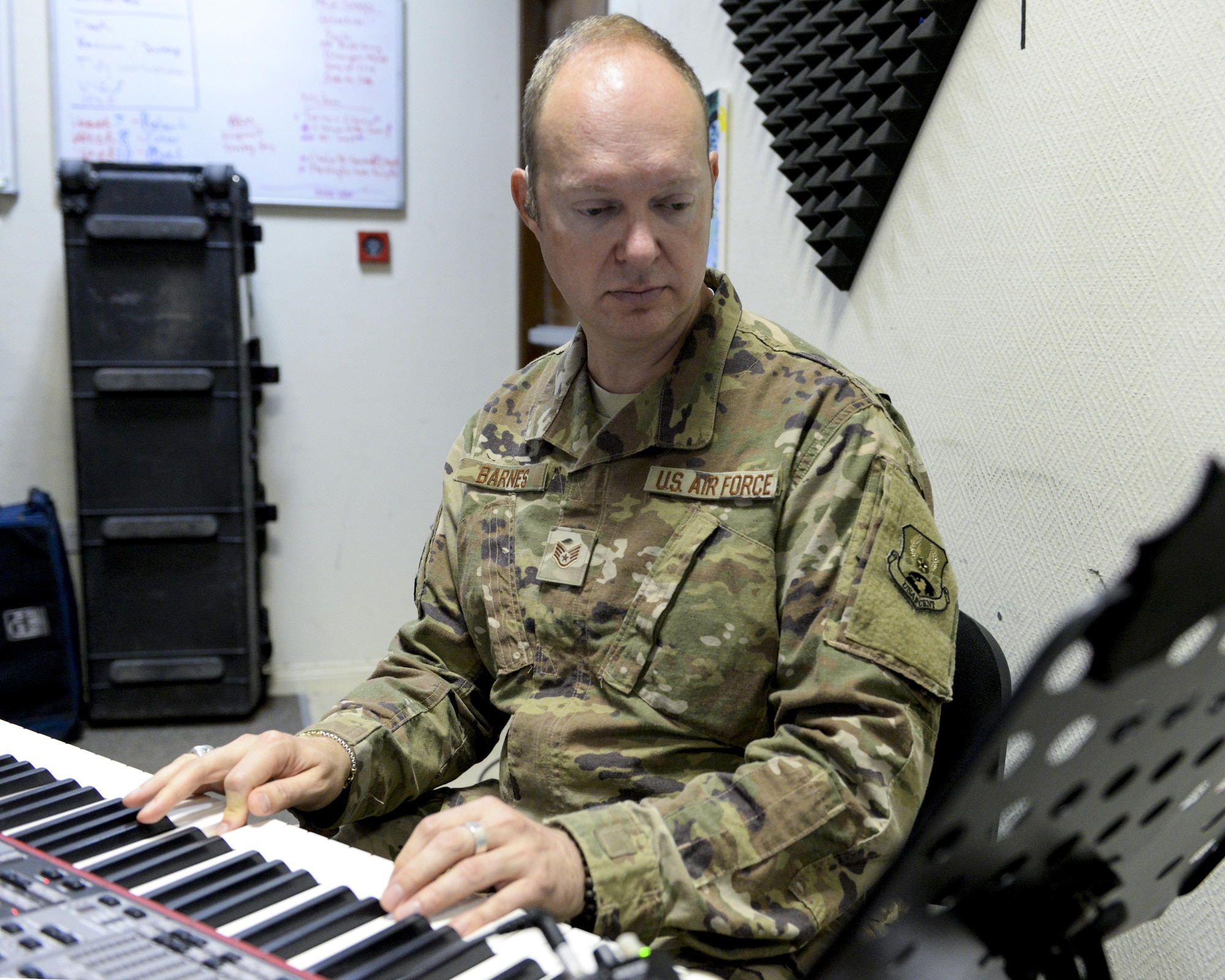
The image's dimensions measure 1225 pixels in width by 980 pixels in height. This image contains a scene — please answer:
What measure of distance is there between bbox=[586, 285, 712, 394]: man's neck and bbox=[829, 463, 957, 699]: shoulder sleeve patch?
1.01ft

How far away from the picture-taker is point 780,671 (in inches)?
38.1

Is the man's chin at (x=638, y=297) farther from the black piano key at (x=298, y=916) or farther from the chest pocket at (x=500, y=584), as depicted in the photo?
the black piano key at (x=298, y=916)

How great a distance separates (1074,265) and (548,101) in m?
0.60

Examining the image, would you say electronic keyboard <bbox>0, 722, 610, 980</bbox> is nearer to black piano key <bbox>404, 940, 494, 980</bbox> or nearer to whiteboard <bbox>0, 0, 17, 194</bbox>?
black piano key <bbox>404, 940, 494, 980</bbox>

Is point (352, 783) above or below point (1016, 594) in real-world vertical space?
below

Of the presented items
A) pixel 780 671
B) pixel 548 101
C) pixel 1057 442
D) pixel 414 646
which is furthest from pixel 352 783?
pixel 1057 442

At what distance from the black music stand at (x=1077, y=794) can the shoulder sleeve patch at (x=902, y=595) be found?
37cm

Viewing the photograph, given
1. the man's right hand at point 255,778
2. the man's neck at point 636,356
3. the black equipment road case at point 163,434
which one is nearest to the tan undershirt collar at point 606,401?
the man's neck at point 636,356

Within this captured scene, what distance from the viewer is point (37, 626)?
266 centimetres

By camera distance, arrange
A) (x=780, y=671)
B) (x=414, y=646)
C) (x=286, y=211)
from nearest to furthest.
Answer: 1. (x=780, y=671)
2. (x=414, y=646)
3. (x=286, y=211)

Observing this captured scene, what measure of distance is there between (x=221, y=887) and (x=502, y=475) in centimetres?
63

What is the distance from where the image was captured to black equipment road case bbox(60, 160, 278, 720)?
2.68m

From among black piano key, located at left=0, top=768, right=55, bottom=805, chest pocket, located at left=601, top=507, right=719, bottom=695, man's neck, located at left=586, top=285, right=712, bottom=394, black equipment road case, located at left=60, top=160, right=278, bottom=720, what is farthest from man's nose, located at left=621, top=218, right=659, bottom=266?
black equipment road case, located at left=60, top=160, right=278, bottom=720

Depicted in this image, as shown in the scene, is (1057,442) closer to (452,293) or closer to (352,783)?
(352,783)
